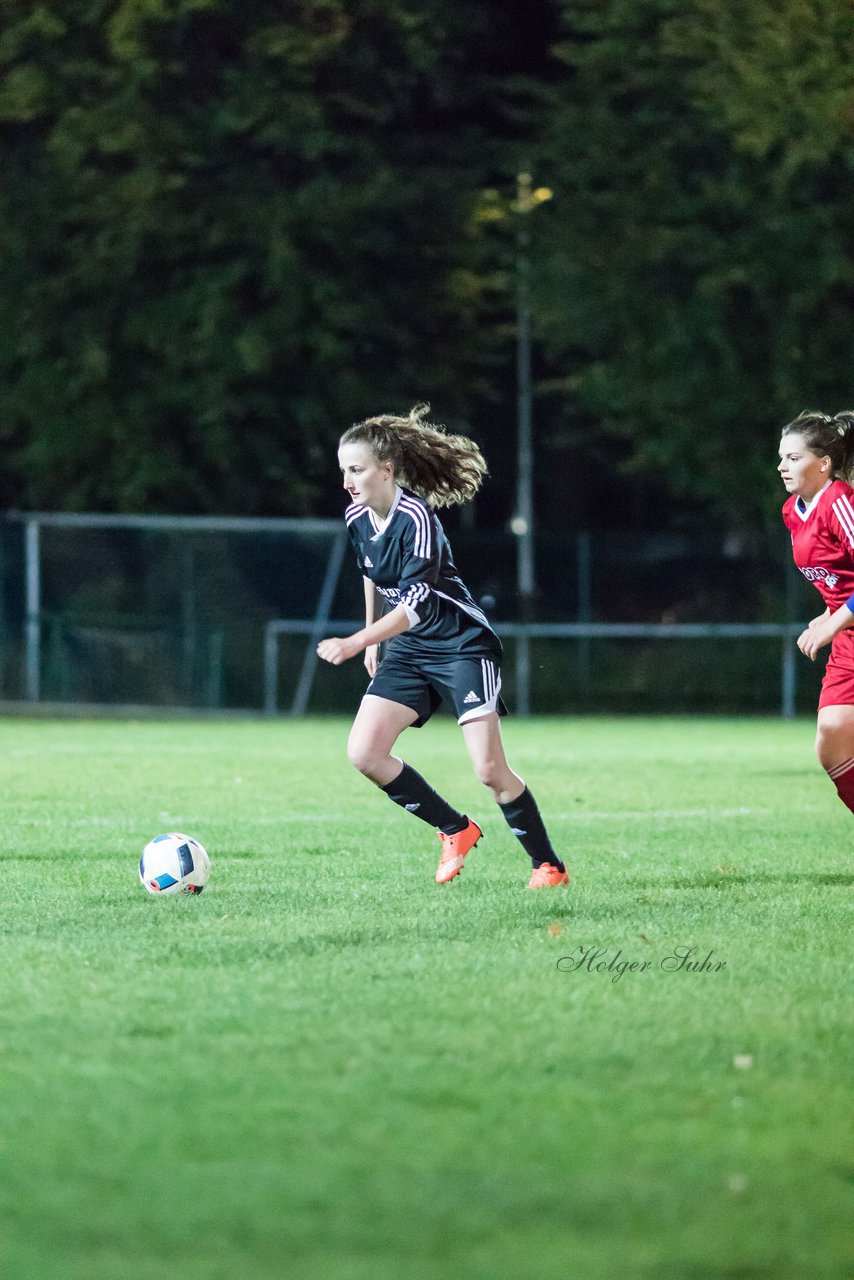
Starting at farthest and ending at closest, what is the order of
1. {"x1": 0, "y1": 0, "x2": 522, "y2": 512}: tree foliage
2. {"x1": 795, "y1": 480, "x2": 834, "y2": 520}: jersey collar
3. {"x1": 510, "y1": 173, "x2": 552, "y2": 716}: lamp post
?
{"x1": 0, "y1": 0, "x2": 522, "y2": 512}: tree foliage → {"x1": 510, "y1": 173, "x2": 552, "y2": 716}: lamp post → {"x1": 795, "y1": 480, "x2": 834, "y2": 520}: jersey collar

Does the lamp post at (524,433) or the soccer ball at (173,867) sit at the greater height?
the lamp post at (524,433)

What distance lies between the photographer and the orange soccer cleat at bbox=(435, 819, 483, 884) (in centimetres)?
784

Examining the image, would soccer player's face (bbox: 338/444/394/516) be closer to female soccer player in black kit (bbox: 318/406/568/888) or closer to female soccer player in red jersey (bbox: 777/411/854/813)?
female soccer player in black kit (bbox: 318/406/568/888)

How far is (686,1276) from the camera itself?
3049mm

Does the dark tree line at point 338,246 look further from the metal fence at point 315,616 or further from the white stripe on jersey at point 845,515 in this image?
the white stripe on jersey at point 845,515

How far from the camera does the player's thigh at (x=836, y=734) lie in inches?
314

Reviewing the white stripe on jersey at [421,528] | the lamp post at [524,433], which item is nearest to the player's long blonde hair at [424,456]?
the white stripe on jersey at [421,528]

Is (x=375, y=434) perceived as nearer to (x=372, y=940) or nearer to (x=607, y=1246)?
(x=372, y=940)

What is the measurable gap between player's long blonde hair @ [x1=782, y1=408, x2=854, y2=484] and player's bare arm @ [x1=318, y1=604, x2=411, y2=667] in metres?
1.73

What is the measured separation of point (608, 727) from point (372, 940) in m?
16.6

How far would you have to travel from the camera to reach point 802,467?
8.01 meters

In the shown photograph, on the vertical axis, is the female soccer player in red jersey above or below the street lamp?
below

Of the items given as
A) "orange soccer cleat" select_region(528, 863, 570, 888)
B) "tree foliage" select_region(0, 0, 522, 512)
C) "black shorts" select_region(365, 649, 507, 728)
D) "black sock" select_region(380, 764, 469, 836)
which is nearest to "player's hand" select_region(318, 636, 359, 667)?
"black shorts" select_region(365, 649, 507, 728)

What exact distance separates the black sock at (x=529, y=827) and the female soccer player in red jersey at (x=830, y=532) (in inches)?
45.0
